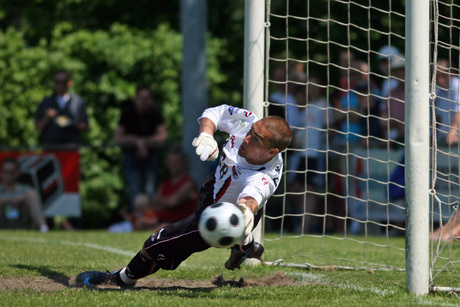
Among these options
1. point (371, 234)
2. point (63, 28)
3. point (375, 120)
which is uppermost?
point (63, 28)

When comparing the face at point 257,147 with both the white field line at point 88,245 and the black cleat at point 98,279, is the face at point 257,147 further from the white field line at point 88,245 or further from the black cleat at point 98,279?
the white field line at point 88,245

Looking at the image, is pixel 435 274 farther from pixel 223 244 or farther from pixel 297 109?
pixel 297 109

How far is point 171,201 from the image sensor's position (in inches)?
447

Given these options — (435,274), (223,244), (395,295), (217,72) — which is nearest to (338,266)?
(435,274)

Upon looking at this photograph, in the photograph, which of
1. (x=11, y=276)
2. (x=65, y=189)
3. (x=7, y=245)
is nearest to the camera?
(x=11, y=276)

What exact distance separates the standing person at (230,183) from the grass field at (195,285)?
0.60ft

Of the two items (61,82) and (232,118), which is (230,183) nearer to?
(232,118)

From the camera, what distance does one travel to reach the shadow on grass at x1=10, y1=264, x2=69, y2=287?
635 centimetres

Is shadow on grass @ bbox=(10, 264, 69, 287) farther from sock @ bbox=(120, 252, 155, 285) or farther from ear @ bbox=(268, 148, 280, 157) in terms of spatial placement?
ear @ bbox=(268, 148, 280, 157)

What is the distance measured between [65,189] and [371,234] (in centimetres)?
474

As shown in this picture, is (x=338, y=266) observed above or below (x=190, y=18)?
below

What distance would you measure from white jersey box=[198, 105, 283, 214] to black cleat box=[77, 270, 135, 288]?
1037 mm

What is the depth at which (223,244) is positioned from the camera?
5.09 meters

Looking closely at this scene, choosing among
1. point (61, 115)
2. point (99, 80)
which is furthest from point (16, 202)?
point (99, 80)
